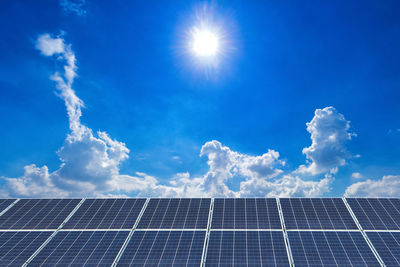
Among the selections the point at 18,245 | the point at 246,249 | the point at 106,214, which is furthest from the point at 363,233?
the point at 18,245

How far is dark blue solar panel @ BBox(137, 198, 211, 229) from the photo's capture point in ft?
82.5

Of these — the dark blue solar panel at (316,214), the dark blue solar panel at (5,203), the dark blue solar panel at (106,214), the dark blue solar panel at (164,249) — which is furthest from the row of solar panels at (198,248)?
the dark blue solar panel at (5,203)

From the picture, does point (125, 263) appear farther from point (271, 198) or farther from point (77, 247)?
point (271, 198)

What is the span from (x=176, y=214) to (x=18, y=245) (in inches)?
646

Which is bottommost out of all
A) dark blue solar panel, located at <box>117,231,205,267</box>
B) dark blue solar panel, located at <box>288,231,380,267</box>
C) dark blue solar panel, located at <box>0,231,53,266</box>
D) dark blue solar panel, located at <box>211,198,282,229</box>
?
dark blue solar panel, located at <box>0,231,53,266</box>

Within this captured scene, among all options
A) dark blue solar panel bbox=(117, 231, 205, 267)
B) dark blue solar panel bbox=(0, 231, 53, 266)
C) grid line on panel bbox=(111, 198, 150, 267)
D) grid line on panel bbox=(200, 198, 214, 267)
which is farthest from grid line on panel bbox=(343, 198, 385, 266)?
dark blue solar panel bbox=(0, 231, 53, 266)

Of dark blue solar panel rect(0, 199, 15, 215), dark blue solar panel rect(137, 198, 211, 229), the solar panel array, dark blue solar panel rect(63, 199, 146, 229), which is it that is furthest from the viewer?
dark blue solar panel rect(0, 199, 15, 215)

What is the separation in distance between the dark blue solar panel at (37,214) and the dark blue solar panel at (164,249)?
10.3 meters

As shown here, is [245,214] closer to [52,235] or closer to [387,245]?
[387,245]

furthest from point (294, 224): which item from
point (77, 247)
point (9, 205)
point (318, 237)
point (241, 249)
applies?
point (9, 205)

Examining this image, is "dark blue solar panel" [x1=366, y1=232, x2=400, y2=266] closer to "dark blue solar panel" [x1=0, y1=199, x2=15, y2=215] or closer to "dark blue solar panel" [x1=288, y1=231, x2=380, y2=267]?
"dark blue solar panel" [x1=288, y1=231, x2=380, y2=267]

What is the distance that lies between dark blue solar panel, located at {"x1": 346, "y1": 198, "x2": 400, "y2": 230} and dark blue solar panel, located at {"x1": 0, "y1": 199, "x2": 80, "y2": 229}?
112ft

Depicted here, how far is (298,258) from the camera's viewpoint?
20.4 metres

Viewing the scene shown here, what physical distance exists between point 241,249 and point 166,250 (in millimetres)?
7233
